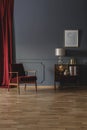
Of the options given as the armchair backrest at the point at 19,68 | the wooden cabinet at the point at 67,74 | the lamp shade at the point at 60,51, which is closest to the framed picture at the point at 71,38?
the lamp shade at the point at 60,51

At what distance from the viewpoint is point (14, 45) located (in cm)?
768

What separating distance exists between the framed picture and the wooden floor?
1375 mm

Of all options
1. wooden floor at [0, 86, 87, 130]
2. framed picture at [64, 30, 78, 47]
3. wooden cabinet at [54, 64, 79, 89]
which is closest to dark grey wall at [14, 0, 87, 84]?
framed picture at [64, 30, 78, 47]

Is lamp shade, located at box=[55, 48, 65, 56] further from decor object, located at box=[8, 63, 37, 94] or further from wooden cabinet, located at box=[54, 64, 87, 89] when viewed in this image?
decor object, located at box=[8, 63, 37, 94]

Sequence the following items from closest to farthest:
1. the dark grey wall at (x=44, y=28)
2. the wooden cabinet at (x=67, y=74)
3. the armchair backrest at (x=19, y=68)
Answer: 1. the armchair backrest at (x=19, y=68)
2. the wooden cabinet at (x=67, y=74)
3. the dark grey wall at (x=44, y=28)

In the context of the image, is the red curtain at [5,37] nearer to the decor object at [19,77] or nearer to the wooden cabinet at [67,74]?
the decor object at [19,77]

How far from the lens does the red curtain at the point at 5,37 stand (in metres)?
7.53

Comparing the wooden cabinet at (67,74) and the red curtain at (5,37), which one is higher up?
the red curtain at (5,37)

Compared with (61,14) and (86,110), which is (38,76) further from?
(86,110)

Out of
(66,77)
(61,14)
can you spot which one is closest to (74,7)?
(61,14)

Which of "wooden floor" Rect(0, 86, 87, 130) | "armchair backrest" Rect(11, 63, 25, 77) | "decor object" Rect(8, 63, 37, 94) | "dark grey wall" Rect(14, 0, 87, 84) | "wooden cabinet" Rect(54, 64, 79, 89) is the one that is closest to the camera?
"wooden floor" Rect(0, 86, 87, 130)

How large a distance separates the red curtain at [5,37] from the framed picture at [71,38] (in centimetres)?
161

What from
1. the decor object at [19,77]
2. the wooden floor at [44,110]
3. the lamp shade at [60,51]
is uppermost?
the lamp shade at [60,51]

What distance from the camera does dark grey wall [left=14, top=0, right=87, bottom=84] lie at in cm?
748
